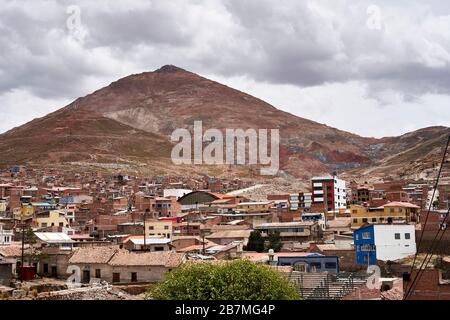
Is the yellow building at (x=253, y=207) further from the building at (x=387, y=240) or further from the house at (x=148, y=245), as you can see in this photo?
the house at (x=148, y=245)

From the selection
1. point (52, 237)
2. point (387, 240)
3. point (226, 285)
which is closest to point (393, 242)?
point (387, 240)

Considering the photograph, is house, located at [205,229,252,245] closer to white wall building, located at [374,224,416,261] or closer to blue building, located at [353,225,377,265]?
blue building, located at [353,225,377,265]

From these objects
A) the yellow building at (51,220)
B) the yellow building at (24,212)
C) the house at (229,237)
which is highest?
the yellow building at (24,212)

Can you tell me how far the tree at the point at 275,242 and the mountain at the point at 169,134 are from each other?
62.6m

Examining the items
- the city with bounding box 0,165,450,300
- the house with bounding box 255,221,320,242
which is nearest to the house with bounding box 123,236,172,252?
the city with bounding box 0,165,450,300

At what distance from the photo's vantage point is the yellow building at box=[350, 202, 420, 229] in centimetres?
3725

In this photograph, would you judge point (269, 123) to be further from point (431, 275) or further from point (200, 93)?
point (431, 275)

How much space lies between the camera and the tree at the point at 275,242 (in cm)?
3062

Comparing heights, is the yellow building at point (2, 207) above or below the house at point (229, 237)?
above

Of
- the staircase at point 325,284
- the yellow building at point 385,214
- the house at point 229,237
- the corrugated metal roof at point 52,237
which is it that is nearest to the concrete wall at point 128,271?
the staircase at point 325,284

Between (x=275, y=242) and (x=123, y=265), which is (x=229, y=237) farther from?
(x=123, y=265)

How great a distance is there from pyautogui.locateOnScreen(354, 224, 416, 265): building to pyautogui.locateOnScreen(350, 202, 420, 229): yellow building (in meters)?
8.30

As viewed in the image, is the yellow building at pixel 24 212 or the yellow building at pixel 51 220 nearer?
the yellow building at pixel 51 220

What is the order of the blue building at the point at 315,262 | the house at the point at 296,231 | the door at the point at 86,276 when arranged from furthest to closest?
the house at the point at 296,231
the blue building at the point at 315,262
the door at the point at 86,276
